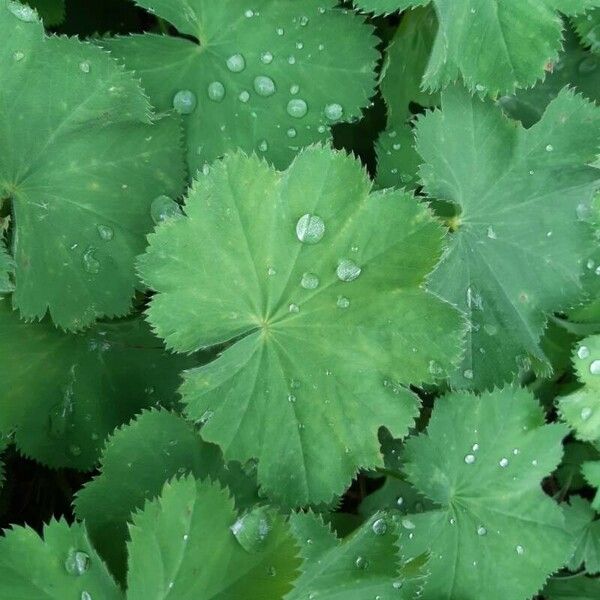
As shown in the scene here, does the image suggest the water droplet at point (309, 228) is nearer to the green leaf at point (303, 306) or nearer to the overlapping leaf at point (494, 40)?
the green leaf at point (303, 306)

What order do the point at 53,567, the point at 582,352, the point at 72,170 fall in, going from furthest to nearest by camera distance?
1. the point at 582,352
2. the point at 72,170
3. the point at 53,567

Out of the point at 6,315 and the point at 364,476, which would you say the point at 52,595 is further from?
the point at 364,476

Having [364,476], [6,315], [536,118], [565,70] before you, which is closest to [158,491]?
[6,315]

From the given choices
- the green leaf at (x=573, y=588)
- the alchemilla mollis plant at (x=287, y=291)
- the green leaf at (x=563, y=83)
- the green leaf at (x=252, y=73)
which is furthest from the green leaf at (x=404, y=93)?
the green leaf at (x=573, y=588)

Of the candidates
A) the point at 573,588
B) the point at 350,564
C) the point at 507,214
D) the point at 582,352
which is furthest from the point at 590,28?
the point at 573,588

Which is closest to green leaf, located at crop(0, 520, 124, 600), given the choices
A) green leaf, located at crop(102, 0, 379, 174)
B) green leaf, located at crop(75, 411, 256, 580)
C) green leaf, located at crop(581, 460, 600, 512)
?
green leaf, located at crop(75, 411, 256, 580)

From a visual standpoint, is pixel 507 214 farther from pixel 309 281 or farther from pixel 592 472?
pixel 592 472
